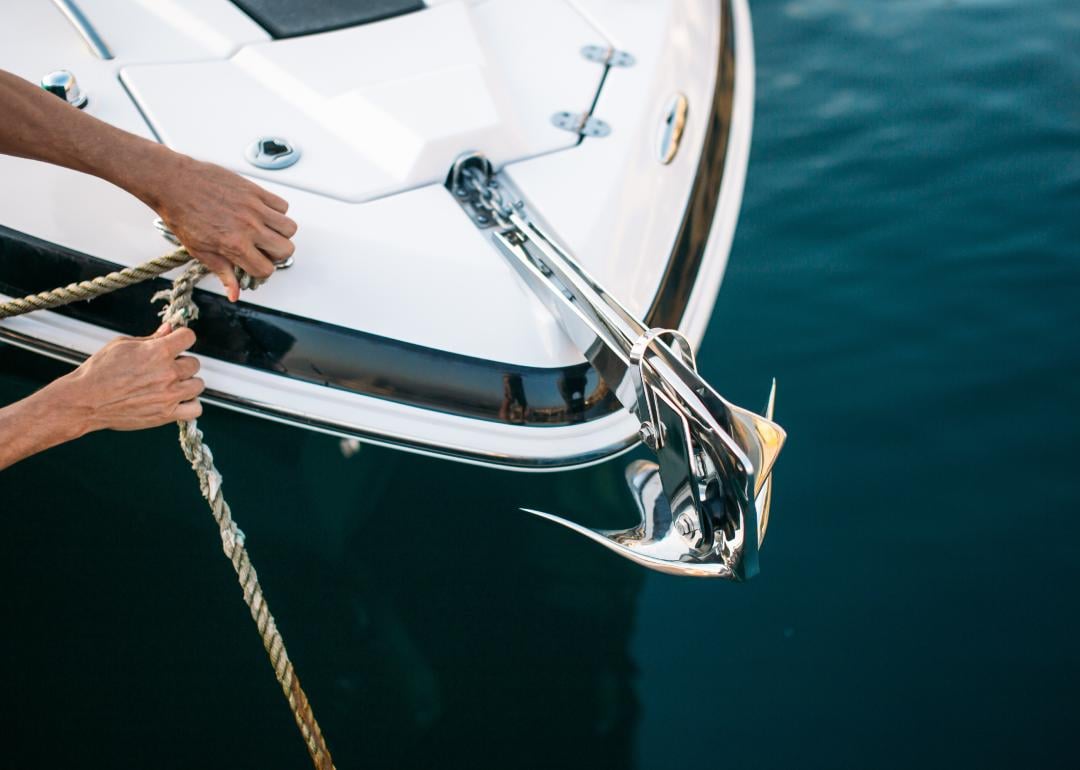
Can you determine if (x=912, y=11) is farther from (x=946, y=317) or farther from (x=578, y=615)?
(x=578, y=615)

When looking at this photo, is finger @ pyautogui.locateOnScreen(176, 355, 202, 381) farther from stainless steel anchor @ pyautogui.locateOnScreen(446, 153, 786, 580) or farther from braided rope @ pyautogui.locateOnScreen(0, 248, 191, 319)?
stainless steel anchor @ pyautogui.locateOnScreen(446, 153, 786, 580)

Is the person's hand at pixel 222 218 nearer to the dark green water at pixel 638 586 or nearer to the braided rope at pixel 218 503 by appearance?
the braided rope at pixel 218 503

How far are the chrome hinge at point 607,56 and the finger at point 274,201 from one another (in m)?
0.75

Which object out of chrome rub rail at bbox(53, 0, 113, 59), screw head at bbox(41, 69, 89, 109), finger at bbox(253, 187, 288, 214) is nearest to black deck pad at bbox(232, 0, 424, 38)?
chrome rub rail at bbox(53, 0, 113, 59)

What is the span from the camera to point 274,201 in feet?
4.90

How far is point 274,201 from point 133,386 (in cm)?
34

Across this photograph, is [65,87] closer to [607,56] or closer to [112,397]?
[112,397]

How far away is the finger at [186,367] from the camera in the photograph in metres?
1.42

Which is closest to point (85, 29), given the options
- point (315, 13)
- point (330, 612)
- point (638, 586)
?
point (315, 13)

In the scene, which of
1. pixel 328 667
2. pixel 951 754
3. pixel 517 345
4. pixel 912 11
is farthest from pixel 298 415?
pixel 912 11

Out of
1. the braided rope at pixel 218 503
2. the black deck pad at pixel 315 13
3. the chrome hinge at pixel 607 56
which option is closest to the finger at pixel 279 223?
the braided rope at pixel 218 503

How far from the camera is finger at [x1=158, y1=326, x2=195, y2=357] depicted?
1.40 meters

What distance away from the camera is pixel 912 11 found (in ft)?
11.7

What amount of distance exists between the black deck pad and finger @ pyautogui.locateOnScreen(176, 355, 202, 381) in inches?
28.9
